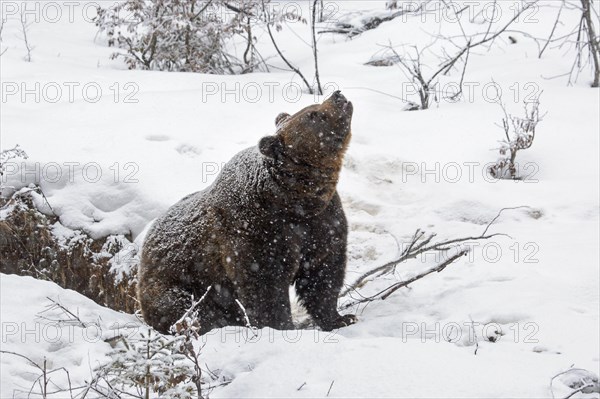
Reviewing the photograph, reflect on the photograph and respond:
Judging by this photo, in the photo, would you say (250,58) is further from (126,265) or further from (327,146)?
(327,146)

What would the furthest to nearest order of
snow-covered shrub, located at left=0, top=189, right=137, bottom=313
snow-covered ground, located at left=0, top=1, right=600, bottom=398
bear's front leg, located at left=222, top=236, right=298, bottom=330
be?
1. snow-covered shrub, located at left=0, top=189, right=137, bottom=313
2. bear's front leg, located at left=222, top=236, right=298, bottom=330
3. snow-covered ground, located at left=0, top=1, right=600, bottom=398

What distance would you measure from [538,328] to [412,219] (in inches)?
89.6

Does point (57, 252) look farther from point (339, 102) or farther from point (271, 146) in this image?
point (339, 102)

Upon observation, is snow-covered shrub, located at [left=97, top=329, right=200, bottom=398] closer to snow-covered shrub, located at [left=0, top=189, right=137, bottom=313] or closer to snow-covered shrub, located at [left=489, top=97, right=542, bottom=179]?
snow-covered shrub, located at [left=0, top=189, right=137, bottom=313]

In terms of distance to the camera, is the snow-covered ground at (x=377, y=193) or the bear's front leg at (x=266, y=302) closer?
the snow-covered ground at (x=377, y=193)

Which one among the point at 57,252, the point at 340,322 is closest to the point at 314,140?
the point at 340,322

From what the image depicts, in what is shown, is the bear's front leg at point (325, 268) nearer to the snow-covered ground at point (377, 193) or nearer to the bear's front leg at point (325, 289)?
the bear's front leg at point (325, 289)

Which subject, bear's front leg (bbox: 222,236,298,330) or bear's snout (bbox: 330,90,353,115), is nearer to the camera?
bear's front leg (bbox: 222,236,298,330)

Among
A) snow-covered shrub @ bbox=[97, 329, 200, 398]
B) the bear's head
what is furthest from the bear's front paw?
snow-covered shrub @ bbox=[97, 329, 200, 398]

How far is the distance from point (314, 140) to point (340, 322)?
45.6 inches

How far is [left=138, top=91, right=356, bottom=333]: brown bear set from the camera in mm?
4379

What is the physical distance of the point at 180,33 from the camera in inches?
430

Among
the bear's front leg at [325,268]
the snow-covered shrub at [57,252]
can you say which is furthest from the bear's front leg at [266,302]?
the snow-covered shrub at [57,252]

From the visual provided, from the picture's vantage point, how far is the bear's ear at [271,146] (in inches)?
172
